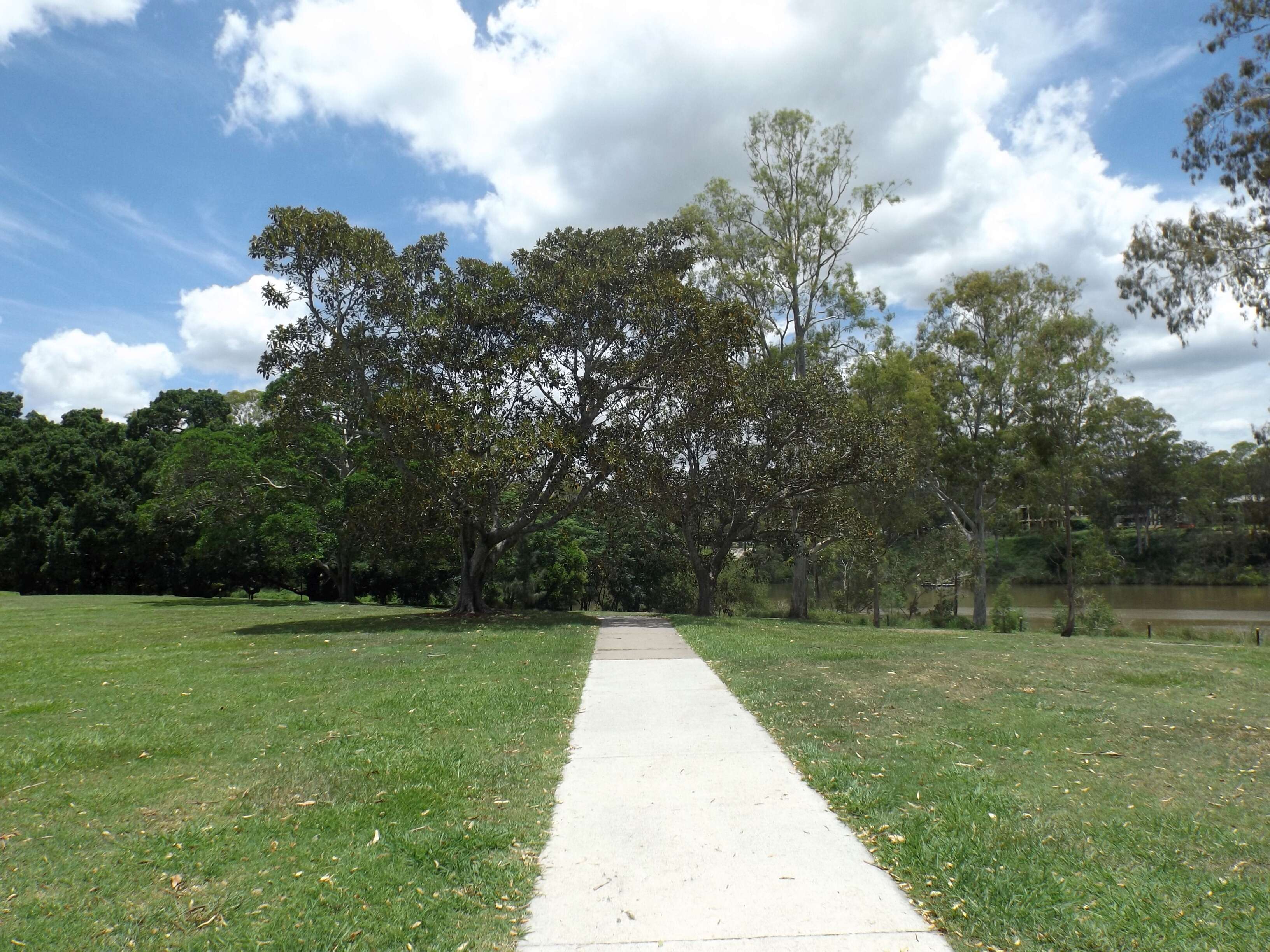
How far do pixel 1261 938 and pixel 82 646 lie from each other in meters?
14.8

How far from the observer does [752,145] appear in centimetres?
2905

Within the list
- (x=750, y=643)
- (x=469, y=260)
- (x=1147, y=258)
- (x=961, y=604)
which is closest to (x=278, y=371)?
(x=469, y=260)

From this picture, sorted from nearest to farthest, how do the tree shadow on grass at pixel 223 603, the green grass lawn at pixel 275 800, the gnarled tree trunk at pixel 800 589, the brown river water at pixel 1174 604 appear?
1. the green grass lawn at pixel 275 800
2. the tree shadow on grass at pixel 223 603
3. the gnarled tree trunk at pixel 800 589
4. the brown river water at pixel 1174 604

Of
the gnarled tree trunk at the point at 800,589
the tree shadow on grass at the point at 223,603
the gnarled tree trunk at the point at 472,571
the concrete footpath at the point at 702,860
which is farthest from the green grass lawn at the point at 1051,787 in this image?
the tree shadow on grass at the point at 223,603

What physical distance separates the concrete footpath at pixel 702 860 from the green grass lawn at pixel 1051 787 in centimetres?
25

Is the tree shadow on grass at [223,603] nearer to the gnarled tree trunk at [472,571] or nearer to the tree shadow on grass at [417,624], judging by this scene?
the tree shadow on grass at [417,624]

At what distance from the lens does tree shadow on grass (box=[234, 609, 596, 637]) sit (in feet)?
52.2

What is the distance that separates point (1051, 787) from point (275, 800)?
4971 millimetres

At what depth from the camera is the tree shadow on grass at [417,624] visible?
52.2 ft

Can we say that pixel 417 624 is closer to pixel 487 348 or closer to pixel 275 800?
pixel 487 348

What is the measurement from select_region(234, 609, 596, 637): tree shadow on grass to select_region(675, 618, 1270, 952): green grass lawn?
7.09 meters

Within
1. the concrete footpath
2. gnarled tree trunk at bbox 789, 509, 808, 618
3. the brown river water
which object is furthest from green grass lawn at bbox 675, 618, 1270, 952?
the brown river water

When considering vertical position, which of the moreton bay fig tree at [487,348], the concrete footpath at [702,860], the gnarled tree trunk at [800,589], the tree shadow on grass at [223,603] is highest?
the moreton bay fig tree at [487,348]

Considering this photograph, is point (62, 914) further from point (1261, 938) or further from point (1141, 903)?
point (1261, 938)
